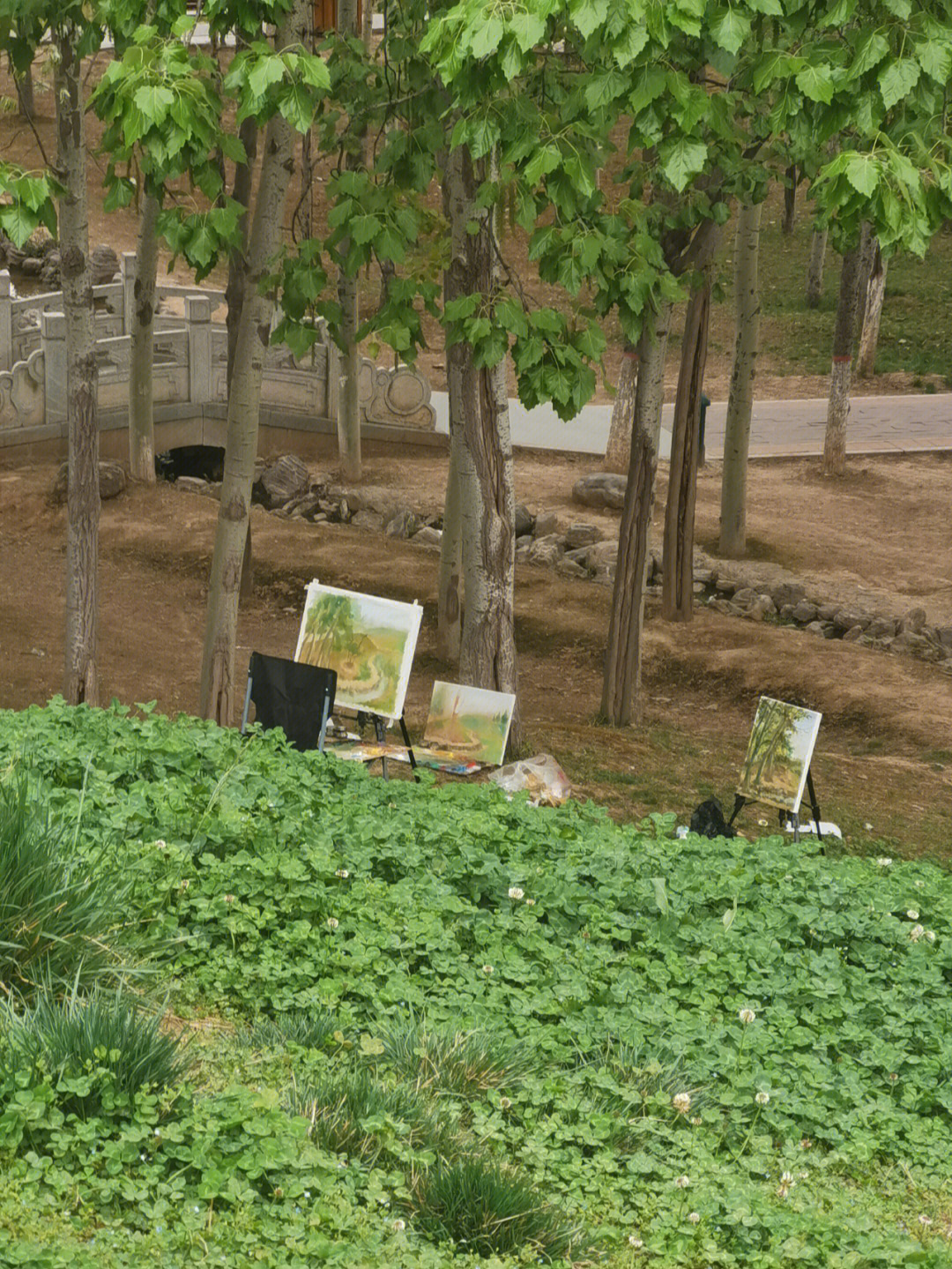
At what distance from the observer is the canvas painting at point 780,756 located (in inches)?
370

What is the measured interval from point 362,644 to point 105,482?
31.6ft

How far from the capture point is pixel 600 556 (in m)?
17.7

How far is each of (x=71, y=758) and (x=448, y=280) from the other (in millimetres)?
5183

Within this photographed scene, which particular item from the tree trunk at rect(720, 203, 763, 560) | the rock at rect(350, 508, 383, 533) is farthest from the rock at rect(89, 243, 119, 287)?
the tree trunk at rect(720, 203, 763, 560)

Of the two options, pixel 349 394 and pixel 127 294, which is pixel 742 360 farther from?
pixel 127 294

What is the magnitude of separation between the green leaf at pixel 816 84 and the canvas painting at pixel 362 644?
4.46 metres

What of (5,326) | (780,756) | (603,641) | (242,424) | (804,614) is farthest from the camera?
(5,326)

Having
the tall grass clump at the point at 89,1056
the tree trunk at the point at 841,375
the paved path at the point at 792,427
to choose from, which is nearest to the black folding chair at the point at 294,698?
the tall grass clump at the point at 89,1056

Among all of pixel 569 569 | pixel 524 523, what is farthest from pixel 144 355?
pixel 569 569

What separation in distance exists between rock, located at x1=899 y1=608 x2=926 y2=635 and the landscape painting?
7229mm

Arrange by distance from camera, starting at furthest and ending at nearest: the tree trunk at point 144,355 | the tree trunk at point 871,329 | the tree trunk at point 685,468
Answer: the tree trunk at point 871,329 < the tree trunk at point 144,355 < the tree trunk at point 685,468

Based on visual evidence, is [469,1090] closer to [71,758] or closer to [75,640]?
[71,758]

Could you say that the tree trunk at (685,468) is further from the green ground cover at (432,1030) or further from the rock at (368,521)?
the green ground cover at (432,1030)

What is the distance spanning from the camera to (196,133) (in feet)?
22.0
